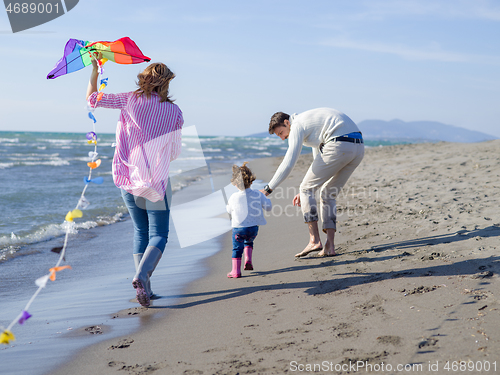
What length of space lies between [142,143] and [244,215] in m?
1.25

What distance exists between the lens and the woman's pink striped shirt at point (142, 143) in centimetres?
286

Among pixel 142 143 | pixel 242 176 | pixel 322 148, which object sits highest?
pixel 142 143

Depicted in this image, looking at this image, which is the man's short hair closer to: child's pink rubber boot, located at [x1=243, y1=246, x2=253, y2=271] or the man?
the man

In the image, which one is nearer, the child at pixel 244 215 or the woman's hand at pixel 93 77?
the woman's hand at pixel 93 77

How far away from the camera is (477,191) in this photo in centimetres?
558

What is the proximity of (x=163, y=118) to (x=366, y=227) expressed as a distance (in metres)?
2.96

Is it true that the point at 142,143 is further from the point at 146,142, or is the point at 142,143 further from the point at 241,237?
the point at 241,237

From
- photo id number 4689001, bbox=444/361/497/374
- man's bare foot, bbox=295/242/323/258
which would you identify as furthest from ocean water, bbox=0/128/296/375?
photo id number 4689001, bbox=444/361/497/374

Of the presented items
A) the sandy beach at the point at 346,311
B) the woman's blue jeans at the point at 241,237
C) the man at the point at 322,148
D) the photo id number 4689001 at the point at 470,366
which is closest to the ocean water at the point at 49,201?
the man at the point at 322,148

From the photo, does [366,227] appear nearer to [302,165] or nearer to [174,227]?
[174,227]

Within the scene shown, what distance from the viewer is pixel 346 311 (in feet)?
8.40

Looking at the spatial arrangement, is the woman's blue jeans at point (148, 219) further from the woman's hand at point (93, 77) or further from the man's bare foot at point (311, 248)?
the man's bare foot at point (311, 248)

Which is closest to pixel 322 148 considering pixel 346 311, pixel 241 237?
pixel 241 237

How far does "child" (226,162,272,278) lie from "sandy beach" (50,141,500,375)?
19 cm
